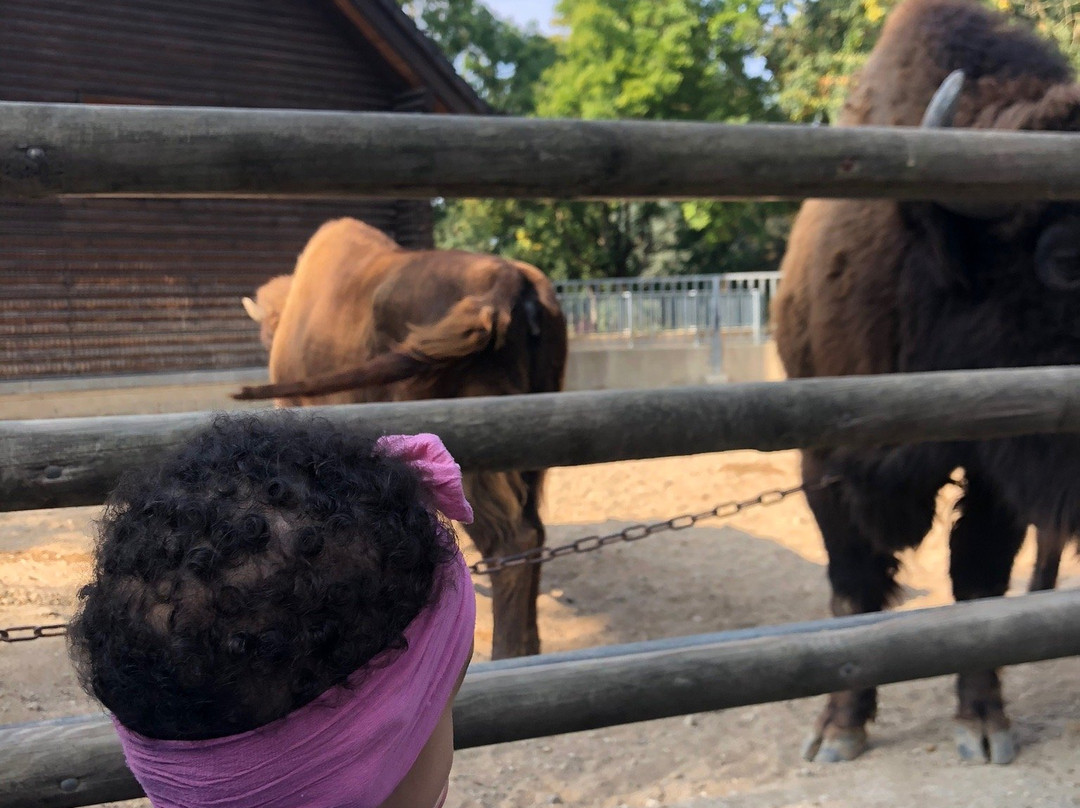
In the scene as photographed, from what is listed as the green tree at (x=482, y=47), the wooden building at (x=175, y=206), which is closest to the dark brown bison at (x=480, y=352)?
the wooden building at (x=175, y=206)

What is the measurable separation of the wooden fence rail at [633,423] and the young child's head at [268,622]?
654mm

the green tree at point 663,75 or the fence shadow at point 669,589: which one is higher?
the green tree at point 663,75

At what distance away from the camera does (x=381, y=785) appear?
3.08 feet

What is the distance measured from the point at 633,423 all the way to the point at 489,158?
563 millimetres

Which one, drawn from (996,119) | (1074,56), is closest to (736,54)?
(1074,56)

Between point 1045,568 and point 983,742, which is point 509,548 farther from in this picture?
point 1045,568

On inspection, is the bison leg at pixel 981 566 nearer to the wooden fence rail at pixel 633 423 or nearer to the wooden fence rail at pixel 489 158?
the wooden fence rail at pixel 633 423

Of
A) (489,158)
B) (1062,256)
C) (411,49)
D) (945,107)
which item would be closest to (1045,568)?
(1062,256)

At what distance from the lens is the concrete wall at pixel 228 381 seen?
8.56 m

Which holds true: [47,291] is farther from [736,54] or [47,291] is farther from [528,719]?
[736,54]

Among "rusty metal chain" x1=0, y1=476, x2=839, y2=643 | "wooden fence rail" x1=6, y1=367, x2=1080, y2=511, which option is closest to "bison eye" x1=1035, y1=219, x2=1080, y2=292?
"wooden fence rail" x1=6, y1=367, x2=1080, y2=511

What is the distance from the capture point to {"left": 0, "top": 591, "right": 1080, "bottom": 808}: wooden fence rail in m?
1.61

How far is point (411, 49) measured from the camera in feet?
34.3

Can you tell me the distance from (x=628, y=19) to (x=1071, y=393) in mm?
21845
